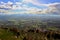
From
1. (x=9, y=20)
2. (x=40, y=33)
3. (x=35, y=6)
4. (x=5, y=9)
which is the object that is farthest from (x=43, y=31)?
(x=5, y=9)

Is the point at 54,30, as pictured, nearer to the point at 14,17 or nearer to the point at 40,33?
the point at 40,33

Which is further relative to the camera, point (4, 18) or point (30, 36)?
point (4, 18)

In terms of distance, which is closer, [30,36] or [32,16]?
[30,36]

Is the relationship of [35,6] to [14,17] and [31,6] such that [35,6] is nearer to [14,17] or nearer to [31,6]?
[31,6]

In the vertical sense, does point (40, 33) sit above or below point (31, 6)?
below

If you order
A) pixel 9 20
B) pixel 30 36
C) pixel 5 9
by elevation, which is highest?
pixel 5 9

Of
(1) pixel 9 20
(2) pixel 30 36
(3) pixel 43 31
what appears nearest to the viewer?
(2) pixel 30 36

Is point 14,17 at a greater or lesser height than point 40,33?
greater

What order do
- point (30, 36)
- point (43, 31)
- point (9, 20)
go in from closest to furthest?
1. point (30, 36)
2. point (43, 31)
3. point (9, 20)

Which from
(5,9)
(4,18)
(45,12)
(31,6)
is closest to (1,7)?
(5,9)
